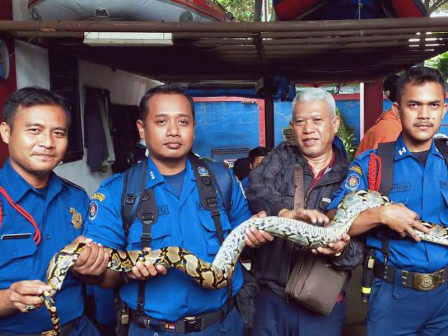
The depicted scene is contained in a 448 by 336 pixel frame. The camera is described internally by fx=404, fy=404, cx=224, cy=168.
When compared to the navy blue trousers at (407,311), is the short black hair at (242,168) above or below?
above

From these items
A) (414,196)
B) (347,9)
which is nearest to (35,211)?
(414,196)

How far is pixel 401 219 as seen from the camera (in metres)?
2.49

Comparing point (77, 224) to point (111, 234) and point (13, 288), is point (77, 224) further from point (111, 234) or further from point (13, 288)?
point (13, 288)

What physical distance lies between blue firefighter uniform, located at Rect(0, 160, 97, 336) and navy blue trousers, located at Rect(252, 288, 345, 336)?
1.16 meters

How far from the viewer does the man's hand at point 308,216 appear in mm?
2576

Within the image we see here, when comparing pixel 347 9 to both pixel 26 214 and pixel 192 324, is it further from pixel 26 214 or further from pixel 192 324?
pixel 26 214

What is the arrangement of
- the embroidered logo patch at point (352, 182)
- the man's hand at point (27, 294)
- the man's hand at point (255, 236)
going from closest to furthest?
the man's hand at point (27, 294) < the man's hand at point (255, 236) < the embroidered logo patch at point (352, 182)

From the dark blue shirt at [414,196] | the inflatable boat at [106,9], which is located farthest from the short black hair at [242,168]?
the dark blue shirt at [414,196]

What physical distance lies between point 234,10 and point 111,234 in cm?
2422

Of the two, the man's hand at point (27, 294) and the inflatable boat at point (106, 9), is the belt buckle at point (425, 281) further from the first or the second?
the inflatable boat at point (106, 9)

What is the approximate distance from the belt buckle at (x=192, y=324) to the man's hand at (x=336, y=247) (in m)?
0.90

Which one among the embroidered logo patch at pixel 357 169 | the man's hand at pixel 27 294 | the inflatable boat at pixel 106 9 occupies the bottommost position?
the man's hand at pixel 27 294

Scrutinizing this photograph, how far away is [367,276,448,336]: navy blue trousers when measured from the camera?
2625 mm

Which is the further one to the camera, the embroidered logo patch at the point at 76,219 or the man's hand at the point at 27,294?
the embroidered logo patch at the point at 76,219
